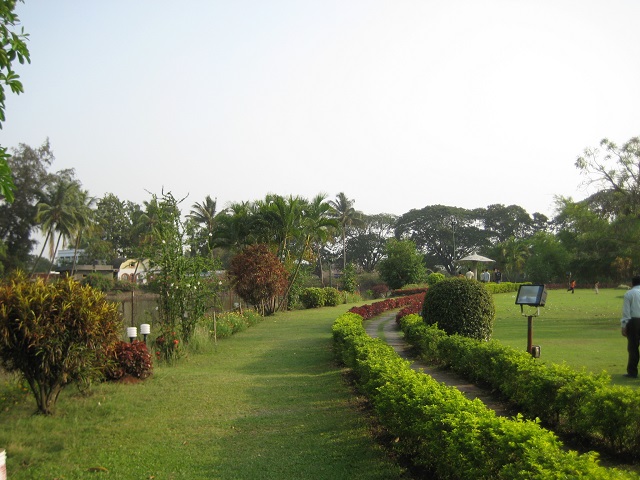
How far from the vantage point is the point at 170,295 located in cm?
1377

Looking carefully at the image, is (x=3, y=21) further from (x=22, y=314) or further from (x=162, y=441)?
(x=162, y=441)

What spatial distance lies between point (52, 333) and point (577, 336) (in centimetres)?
1293

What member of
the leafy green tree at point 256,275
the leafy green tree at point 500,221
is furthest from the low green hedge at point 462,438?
the leafy green tree at point 500,221

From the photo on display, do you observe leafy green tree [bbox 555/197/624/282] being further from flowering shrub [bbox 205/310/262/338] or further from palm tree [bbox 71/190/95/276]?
palm tree [bbox 71/190/95/276]

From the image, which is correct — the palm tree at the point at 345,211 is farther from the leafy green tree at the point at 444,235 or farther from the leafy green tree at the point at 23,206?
the leafy green tree at the point at 23,206

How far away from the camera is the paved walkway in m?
7.70

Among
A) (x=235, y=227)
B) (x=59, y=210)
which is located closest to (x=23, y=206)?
(x=59, y=210)

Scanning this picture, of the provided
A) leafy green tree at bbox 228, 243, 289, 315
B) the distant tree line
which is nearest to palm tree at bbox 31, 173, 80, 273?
the distant tree line

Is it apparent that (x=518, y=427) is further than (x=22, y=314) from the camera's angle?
No

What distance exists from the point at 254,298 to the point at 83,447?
19.4 metres

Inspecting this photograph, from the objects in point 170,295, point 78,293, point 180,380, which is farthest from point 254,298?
point 78,293

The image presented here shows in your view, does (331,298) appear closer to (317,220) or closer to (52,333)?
(317,220)

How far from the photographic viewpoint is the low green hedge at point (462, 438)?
3.74m

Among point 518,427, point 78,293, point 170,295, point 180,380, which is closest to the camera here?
point 518,427
